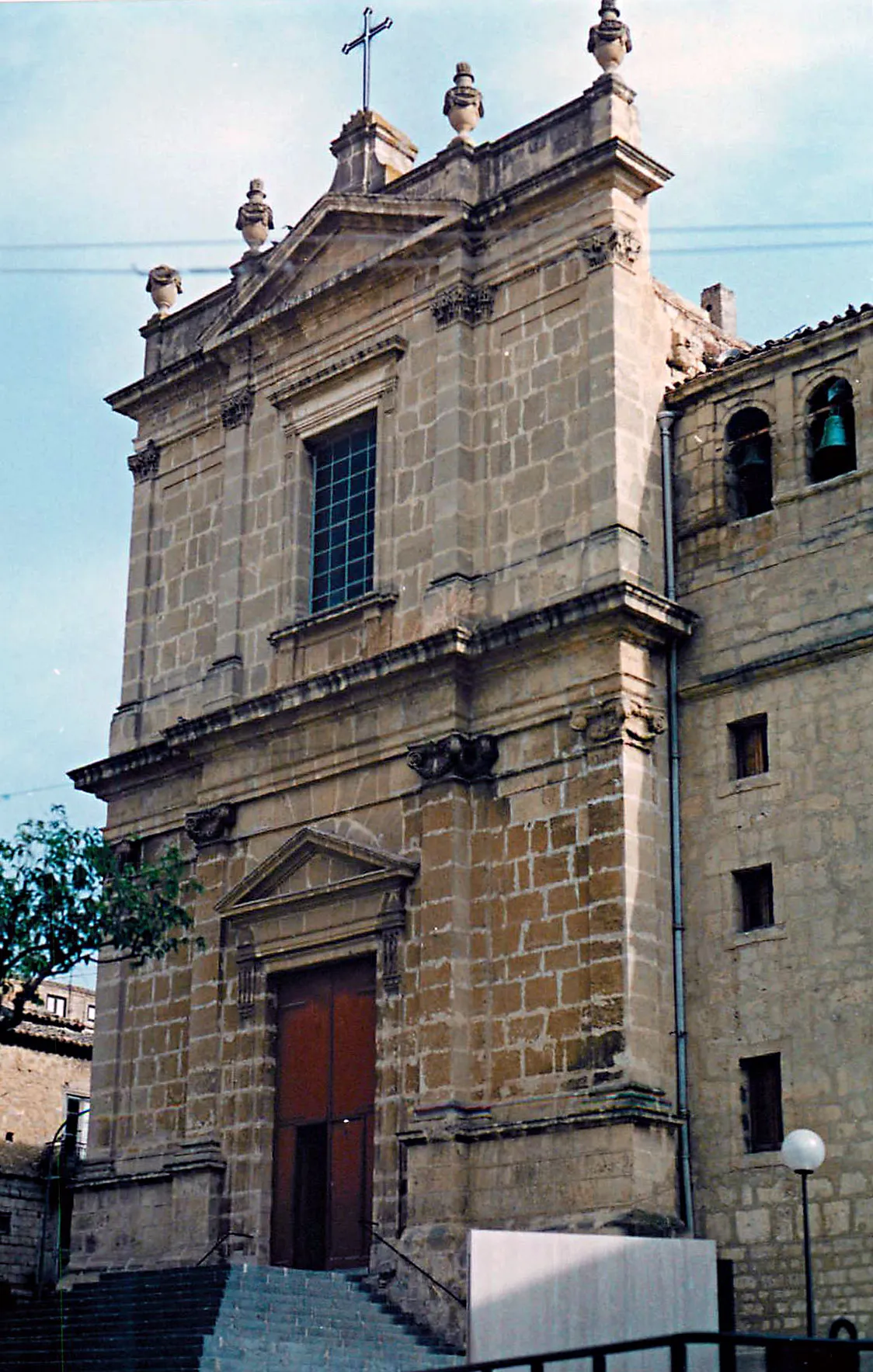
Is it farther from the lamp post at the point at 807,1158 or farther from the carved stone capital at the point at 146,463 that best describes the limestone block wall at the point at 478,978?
the carved stone capital at the point at 146,463

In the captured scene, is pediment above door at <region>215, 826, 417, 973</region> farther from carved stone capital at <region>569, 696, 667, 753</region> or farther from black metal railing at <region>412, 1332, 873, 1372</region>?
black metal railing at <region>412, 1332, 873, 1372</region>

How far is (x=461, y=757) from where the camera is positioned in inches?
1031

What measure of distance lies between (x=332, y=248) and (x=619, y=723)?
9.67m

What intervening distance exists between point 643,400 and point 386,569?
4.14 meters

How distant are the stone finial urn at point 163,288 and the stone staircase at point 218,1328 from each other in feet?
53.2

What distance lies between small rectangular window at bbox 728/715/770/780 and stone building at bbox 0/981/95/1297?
66.0ft

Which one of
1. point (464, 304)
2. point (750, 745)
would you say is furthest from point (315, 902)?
point (464, 304)

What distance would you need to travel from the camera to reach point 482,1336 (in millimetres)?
20062

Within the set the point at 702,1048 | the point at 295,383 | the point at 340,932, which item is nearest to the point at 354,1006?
the point at 340,932

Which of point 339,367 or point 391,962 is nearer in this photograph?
point 391,962

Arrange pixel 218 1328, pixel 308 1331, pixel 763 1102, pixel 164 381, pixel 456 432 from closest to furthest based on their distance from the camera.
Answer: pixel 218 1328 → pixel 308 1331 → pixel 763 1102 → pixel 456 432 → pixel 164 381

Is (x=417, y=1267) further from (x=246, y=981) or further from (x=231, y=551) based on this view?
(x=231, y=551)

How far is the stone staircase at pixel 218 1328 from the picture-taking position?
71.5 feet

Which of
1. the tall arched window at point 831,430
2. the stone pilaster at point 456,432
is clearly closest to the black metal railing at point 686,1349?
the tall arched window at point 831,430
